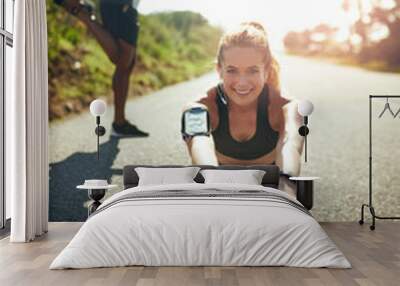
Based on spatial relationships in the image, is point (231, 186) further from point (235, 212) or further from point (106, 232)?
point (106, 232)

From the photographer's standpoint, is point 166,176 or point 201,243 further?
point 166,176

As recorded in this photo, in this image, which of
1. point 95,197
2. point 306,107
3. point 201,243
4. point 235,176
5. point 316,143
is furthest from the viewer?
point 316,143

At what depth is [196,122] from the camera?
25.5 feet

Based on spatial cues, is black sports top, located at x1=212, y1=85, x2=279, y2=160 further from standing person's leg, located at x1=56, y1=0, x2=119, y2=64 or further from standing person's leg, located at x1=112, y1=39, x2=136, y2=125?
standing person's leg, located at x1=56, y1=0, x2=119, y2=64

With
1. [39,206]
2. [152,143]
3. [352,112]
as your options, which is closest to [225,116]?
[152,143]

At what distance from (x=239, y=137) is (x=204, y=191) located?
2.23m

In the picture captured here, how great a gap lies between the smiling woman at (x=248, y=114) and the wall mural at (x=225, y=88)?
0.01 metres

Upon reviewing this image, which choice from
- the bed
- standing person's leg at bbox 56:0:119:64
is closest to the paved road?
standing person's leg at bbox 56:0:119:64

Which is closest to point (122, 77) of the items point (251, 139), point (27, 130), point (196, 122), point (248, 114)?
point (196, 122)

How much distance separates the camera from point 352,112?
771 cm

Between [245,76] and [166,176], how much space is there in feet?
5.90

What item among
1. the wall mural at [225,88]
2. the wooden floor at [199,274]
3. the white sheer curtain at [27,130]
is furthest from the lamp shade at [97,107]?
the wooden floor at [199,274]

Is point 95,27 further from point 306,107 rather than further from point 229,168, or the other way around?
point 306,107

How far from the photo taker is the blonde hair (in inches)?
306
